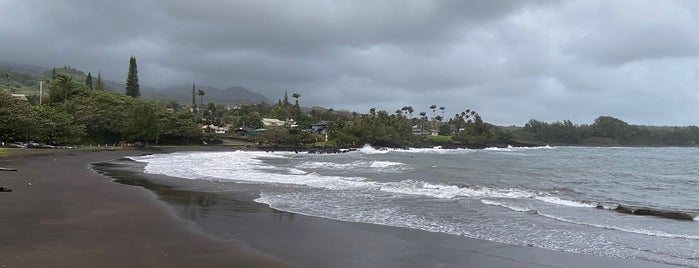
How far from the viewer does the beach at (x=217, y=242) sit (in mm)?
8594

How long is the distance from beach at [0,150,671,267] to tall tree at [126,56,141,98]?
119039mm

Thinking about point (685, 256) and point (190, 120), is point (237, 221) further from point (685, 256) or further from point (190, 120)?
point (190, 120)

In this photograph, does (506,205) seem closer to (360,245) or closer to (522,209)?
(522,209)

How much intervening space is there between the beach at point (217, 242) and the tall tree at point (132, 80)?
11904 cm

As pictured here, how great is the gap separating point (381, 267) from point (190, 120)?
302 ft

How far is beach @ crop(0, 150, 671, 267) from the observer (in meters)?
8.59

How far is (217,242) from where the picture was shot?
10172mm

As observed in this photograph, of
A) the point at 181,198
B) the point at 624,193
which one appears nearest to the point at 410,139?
the point at 624,193

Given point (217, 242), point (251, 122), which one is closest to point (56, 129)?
point (217, 242)

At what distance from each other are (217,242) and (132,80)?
128375mm

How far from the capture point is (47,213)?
12648 millimetres

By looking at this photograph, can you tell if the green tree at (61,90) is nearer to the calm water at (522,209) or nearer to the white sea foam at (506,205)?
the calm water at (522,209)

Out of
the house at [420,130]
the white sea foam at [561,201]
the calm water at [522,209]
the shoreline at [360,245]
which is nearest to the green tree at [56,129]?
the calm water at [522,209]

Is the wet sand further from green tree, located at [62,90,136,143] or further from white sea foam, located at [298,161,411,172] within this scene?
green tree, located at [62,90,136,143]
